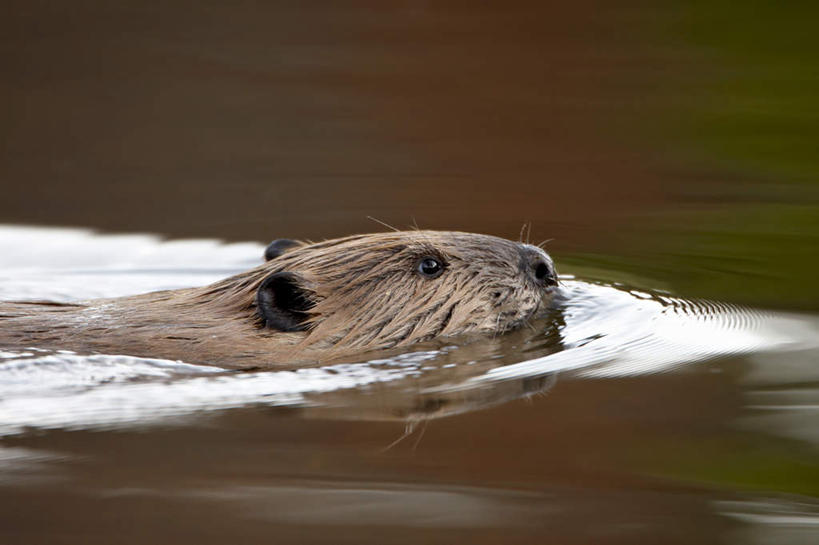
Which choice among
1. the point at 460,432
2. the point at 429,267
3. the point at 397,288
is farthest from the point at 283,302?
the point at 460,432

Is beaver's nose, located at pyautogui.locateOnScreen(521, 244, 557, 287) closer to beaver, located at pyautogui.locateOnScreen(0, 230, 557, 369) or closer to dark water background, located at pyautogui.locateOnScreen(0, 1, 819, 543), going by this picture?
beaver, located at pyautogui.locateOnScreen(0, 230, 557, 369)

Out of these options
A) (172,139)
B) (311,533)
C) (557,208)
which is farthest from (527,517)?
(172,139)

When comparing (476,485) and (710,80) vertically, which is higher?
(710,80)

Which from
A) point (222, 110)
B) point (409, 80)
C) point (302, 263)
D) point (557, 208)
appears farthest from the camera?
point (409, 80)

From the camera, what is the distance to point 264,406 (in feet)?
13.4

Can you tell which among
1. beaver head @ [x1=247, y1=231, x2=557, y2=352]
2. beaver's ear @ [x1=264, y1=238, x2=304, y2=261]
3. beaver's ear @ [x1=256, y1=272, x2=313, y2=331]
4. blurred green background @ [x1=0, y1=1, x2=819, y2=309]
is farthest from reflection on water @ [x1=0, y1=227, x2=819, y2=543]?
blurred green background @ [x1=0, y1=1, x2=819, y2=309]

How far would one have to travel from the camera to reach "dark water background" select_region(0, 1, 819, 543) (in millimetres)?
3264

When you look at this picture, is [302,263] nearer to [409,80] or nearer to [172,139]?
[172,139]

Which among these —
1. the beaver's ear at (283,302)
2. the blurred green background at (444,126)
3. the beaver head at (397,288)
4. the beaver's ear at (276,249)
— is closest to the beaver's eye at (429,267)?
the beaver head at (397,288)

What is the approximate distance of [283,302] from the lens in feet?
15.6

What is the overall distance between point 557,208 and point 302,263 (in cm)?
264

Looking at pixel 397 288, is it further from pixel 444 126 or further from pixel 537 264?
pixel 444 126

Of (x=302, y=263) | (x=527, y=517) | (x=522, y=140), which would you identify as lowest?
(x=527, y=517)

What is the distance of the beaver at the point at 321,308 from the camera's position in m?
4.62
